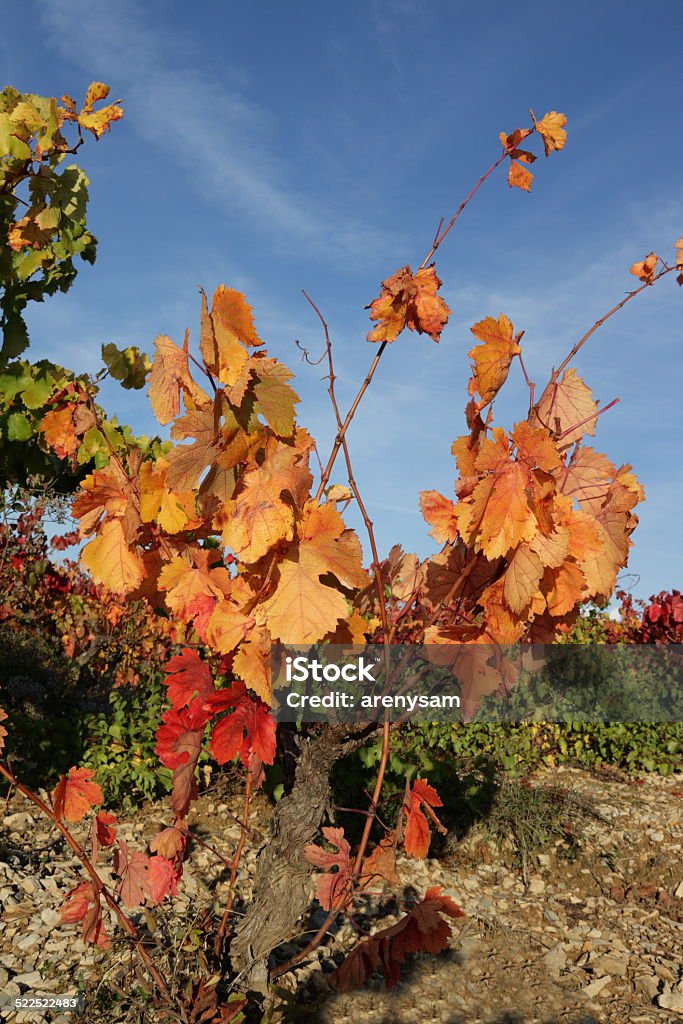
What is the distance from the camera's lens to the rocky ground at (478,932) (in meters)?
2.84

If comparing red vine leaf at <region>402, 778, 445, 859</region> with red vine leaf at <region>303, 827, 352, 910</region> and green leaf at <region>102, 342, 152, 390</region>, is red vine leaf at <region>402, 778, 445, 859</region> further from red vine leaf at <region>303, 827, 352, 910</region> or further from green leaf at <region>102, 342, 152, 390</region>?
green leaf at <region>102, 342, 152, 390</region>

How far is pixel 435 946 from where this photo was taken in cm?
189

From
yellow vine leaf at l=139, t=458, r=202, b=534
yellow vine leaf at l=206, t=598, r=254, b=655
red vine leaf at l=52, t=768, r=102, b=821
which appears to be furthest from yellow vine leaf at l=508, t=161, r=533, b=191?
red vine leaf at l=52, t=768, r=102, b=821

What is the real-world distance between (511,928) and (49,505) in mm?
4289

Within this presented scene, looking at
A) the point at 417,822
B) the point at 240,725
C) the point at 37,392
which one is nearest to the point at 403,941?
the point at 417,822

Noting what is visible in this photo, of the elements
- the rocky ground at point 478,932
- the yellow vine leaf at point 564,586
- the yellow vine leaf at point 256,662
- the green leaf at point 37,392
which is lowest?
the rocky ground at point 478,932

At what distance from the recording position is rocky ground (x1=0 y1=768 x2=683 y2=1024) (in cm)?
284

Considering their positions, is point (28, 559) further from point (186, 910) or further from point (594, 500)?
point (594, 500)

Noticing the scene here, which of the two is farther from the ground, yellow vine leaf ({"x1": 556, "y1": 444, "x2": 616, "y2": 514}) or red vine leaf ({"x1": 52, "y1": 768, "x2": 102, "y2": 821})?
yellow vine leaf ({"x1": 556, "y1": 444, "x2": 616, "y2": 514})

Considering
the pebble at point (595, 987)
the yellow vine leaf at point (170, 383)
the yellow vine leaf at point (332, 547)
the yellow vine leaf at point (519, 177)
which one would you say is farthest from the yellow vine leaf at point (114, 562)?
the pebble at point (595, 987)

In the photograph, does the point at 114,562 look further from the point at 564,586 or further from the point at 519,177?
the point at 519,177

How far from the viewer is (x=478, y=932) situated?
362cm

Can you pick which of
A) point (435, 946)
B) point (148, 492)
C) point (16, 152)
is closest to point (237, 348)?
point (148, 492)

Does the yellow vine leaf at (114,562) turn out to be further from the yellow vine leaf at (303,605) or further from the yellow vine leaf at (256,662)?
the yellow vine leaf at (303,605)
